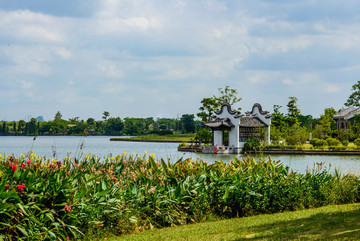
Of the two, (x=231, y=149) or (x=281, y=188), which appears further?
(x=231, y=149)

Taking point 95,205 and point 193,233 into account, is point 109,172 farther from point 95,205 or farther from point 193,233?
point 193,233

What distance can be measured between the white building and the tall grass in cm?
3537

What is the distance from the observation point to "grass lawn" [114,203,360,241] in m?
6.19

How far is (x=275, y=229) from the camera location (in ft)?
22.0

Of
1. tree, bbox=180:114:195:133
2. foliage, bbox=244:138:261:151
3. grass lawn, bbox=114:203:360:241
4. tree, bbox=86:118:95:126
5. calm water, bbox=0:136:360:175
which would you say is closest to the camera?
grass lawn, bbox=114:203:360:241

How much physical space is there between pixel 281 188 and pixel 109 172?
12.0 feet

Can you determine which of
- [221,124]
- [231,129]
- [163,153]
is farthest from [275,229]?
[163,153]

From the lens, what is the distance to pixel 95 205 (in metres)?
6.34

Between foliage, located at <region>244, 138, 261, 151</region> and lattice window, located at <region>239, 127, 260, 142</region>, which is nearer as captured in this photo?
foliage, located at <region>244, 138, 261, 151</region>

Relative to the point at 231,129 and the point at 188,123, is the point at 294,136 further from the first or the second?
the point at 188,123

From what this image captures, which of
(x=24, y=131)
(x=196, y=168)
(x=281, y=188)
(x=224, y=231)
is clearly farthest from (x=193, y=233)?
(x=24, y=131)

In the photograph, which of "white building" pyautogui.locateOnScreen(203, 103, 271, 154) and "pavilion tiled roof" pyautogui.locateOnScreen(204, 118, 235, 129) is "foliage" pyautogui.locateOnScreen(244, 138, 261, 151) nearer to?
"white building" pyautogui.locateOnScreen(203, 103, 271, 154)

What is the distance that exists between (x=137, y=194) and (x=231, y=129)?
130 feet

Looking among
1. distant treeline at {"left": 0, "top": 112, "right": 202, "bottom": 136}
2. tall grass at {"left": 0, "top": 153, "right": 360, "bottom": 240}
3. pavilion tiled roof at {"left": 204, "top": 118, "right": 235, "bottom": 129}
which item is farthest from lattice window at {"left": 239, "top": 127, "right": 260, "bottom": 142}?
distant treeline at {"left": 0, "top": 112, "right": 202, "bottom": 136}
